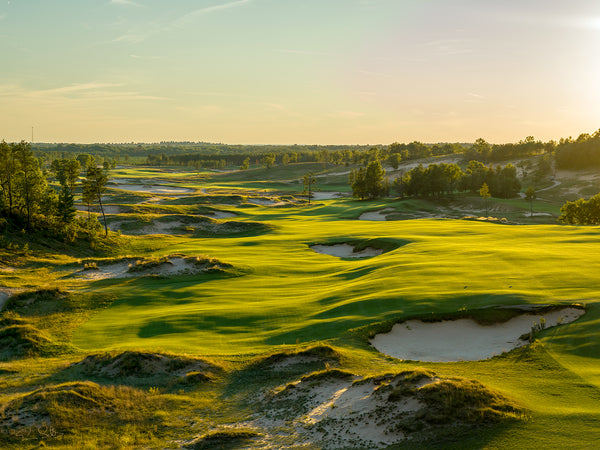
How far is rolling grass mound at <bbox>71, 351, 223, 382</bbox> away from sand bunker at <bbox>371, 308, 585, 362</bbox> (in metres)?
7.35

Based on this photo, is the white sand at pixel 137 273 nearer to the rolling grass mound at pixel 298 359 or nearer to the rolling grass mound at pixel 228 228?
the rolling grass mound at pixel 298 359

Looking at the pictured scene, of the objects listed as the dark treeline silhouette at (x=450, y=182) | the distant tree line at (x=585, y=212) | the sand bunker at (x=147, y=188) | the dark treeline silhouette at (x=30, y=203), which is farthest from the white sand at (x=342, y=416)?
the sand bunker at (x=147, y=188)

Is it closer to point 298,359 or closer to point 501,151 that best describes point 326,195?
point 501,151

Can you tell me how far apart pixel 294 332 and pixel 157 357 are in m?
6.50

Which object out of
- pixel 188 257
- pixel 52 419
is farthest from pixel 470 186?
pixel 52 419

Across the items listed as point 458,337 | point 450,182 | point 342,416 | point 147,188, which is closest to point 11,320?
point 342,416

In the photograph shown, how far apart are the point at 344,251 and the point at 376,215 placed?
4256 cm

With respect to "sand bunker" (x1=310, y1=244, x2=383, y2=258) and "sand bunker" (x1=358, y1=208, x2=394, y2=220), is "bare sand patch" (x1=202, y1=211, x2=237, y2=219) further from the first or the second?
"sand bunker" (x1=310, y1=244, x2=383, y2=258)

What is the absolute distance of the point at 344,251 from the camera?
5012 cm

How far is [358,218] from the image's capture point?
293 feet

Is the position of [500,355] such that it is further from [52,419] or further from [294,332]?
[52,419]

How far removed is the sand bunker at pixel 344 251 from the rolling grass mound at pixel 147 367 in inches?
1198

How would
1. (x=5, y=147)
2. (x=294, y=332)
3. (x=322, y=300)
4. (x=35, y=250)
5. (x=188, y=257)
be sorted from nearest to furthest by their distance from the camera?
(x=294, y=332) < (x=322, y=300) < (x=188, y=257) < (x=35, y=250) < (x=5, y=147)

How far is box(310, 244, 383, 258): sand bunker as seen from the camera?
47338mm
